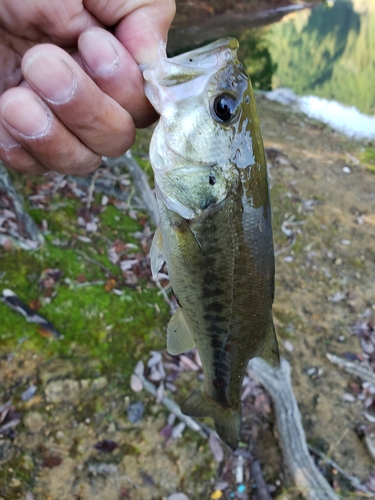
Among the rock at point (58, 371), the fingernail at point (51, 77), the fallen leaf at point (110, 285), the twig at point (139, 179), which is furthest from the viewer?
the twig at point (139, 179)

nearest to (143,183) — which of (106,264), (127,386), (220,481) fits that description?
(106,264)

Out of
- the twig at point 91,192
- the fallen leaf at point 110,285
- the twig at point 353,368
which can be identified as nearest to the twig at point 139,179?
the twig at point 91,192

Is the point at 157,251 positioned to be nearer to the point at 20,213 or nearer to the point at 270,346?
the point at 270,346

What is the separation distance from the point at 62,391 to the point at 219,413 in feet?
4.51

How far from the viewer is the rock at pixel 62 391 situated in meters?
3.06

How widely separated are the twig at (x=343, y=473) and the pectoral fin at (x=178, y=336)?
2.10 metres

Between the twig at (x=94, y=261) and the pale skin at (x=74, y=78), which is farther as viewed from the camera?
the twig at (x=94, y=261)

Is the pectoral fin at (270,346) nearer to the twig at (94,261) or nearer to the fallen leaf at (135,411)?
the fallen leaf at (135,411)

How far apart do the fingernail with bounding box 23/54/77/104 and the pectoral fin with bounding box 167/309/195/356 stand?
4.38 ft

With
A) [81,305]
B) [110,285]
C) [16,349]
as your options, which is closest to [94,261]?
[110,285]

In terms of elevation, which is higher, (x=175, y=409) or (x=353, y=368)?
(x=175, y=409)

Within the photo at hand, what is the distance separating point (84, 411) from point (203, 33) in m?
20.5

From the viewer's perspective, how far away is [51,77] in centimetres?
158

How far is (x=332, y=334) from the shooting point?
488 cm
